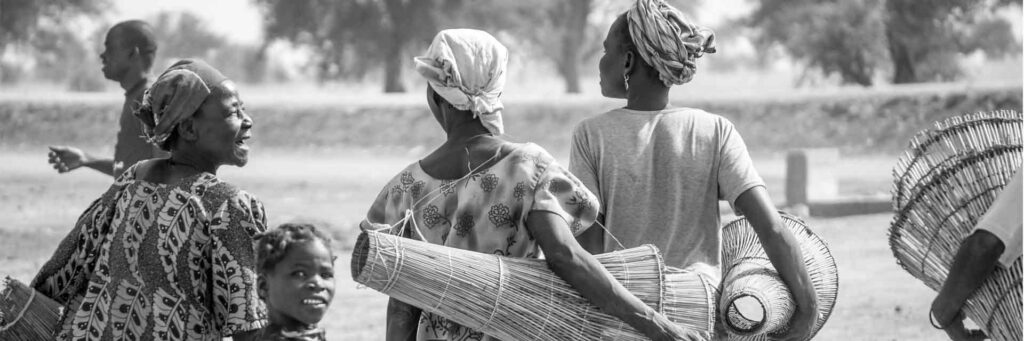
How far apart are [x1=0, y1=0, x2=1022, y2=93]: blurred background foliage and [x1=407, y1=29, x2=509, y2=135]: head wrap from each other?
3143 cm

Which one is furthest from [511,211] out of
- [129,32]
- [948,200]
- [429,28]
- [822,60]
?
[429,28]

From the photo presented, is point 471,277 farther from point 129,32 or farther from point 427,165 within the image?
point 129,32

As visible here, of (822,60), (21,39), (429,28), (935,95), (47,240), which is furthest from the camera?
(21,39)

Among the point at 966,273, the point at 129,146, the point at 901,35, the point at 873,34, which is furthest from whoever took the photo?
the point at 901,35

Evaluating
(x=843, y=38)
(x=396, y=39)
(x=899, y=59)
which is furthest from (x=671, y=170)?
(x=396, y=39)

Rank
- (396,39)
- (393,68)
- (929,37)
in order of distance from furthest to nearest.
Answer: (396,39), (393,68), (929,37)

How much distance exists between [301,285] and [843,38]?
33048 millimetres

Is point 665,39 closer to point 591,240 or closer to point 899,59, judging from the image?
point 591,240

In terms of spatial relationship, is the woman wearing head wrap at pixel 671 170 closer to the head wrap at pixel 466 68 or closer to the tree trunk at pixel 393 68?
the head wrap at pixel 466 68

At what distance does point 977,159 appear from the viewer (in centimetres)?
385

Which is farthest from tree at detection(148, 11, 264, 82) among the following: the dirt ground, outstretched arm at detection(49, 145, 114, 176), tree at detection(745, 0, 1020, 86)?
outstretched arm at detection(49, 145, 114, 176)

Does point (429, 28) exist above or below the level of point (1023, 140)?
below

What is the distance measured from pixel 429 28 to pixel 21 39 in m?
13.6

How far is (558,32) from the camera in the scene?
4888 cm
